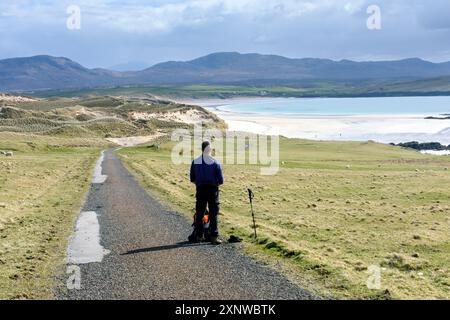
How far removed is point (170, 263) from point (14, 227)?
9.97m

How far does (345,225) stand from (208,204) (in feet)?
38.9

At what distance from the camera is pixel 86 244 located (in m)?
17.2

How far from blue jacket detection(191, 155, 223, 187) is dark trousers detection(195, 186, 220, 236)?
0.20m

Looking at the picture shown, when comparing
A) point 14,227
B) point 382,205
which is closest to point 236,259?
point 14,227

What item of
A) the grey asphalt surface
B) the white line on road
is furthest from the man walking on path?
the white line on road

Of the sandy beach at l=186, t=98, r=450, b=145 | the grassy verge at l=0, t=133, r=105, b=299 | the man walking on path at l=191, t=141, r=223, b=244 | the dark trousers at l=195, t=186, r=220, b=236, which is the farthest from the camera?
the sandy beach at l=186, t=98, r=450, b=145

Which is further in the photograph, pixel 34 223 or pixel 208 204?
pixel 34 223

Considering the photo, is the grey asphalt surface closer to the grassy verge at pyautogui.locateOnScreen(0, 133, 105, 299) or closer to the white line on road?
the white line on road

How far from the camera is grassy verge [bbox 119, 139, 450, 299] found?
13.5 meters

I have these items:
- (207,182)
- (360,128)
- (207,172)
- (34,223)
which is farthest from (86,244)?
(360,128)

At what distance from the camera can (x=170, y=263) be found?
1423cm

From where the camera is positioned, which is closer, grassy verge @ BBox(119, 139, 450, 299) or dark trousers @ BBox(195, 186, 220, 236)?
grassy verge @ BBox(119, 139, 450, 299)

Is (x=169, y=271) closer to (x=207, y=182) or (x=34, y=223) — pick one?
(x=207, y=182)
